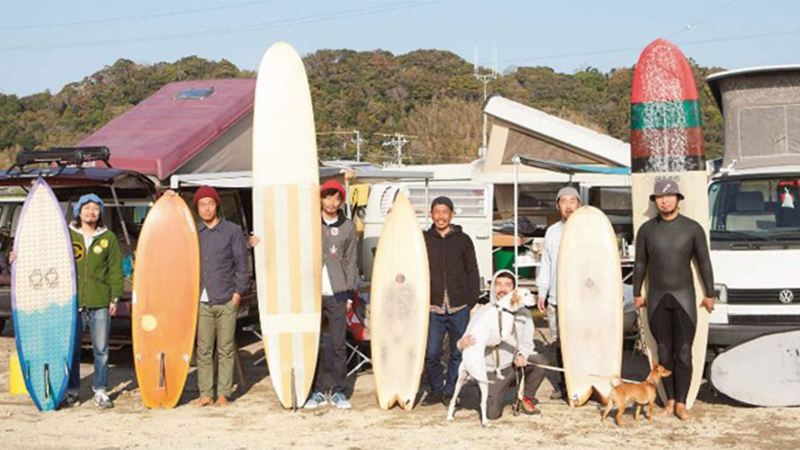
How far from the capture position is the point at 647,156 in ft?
26.4

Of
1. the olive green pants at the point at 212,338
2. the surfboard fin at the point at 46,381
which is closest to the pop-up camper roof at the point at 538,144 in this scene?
the olive green pants at the point at 212,338

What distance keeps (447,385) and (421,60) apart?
67.3 m

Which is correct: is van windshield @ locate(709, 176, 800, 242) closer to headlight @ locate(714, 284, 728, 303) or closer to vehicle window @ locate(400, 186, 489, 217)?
headlight @ locate(714, 284, 728, 303)

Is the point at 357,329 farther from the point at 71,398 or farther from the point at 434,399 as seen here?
Result: the point at 71,398

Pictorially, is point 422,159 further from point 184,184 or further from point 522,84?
point 184,184

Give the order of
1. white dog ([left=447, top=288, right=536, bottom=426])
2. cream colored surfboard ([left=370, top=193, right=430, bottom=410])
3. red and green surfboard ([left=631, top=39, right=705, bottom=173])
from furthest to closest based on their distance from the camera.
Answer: red and green surfboard ([left=631, top=39, right=705, bottom=173]), cream colored surfboard ([left=370, top=193, right=430, bottom=410]), white dog ([left=447, top=288, right=536, bottom=426])

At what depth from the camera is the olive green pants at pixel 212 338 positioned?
7699mm

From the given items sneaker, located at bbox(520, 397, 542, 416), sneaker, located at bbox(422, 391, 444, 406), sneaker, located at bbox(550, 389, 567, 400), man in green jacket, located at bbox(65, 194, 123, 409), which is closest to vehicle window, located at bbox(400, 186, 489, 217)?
sneaker, located at bbox(550, 389, 567, 400)

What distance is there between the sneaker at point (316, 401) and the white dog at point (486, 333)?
1.17 m

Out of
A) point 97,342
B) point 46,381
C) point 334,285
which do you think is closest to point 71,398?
point 46,381

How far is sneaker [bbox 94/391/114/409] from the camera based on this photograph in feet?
25.4

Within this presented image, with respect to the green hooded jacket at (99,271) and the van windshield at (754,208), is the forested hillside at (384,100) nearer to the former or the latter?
the van windshield at (754,208)

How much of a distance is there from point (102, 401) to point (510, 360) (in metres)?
3.20

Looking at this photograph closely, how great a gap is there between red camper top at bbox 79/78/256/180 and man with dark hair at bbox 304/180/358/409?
539 cm
